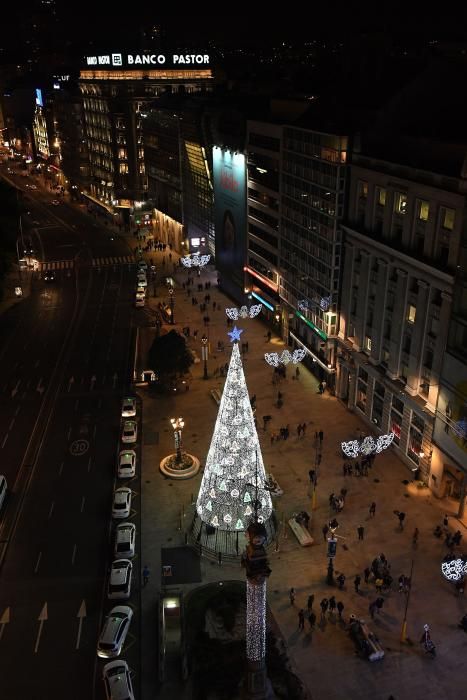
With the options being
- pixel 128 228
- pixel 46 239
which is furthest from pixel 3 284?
pixel 128 228

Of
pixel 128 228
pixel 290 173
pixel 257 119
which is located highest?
pixel 257 119

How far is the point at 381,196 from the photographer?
5562 cm

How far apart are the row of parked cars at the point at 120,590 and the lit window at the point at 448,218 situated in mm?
31667

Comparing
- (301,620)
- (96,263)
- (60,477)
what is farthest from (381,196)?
(96,263)

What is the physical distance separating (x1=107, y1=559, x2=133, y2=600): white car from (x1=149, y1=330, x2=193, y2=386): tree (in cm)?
2650

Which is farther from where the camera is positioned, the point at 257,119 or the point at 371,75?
the point at 257,119

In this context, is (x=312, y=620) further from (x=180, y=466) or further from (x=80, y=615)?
(x=180, y=466)

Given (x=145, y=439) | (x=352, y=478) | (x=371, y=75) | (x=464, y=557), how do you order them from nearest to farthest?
(x=464, y=557) → (x=352, y=478) → (x=145, y=439) → (x=371, y=75)

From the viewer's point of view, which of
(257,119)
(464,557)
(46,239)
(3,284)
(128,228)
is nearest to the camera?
(464,557)

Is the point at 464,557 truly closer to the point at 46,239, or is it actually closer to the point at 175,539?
the point at 175,539

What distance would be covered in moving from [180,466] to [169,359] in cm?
1512

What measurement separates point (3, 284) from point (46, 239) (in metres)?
32.2

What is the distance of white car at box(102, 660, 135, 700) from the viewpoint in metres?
32.7

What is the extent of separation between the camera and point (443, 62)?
55.9 meters
